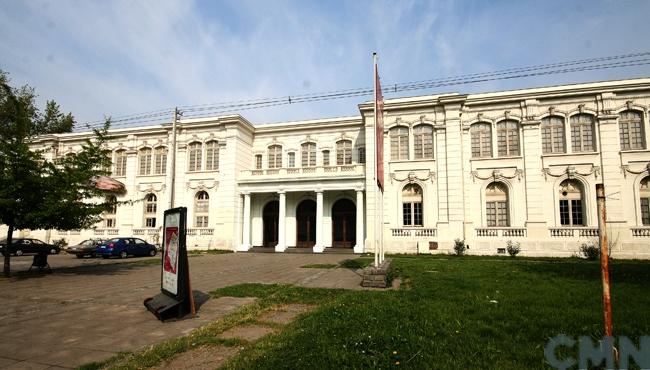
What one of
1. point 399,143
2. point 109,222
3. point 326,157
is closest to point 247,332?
point 399,143

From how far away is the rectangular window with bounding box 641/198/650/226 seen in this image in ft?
74.3

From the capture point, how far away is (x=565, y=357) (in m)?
4.46

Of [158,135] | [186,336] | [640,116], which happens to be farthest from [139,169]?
[640,116]

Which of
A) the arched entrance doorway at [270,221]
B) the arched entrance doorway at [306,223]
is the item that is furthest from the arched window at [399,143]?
the arched entrance doorway at [270,221]

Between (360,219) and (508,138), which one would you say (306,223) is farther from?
(508,138)

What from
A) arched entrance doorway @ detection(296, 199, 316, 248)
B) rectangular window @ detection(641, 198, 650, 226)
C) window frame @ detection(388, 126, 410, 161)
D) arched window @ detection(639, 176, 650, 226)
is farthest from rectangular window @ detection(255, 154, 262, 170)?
rectangular window @ detection(641, 198, 650, 226)

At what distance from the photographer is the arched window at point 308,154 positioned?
31.6 meters

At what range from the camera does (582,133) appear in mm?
24172

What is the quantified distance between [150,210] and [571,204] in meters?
32.8

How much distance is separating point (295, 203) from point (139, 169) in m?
15.1

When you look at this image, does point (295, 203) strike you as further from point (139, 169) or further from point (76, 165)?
point (76, 165)

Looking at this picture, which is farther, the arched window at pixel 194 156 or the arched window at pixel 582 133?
the arched window at pixel 194 156

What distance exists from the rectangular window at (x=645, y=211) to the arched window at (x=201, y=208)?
30.5 metres

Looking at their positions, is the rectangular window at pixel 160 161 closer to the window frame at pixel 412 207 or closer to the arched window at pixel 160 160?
the arched window at pixel 160 160
